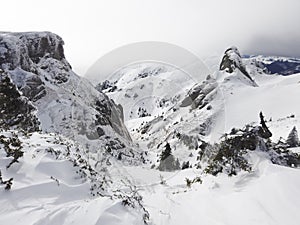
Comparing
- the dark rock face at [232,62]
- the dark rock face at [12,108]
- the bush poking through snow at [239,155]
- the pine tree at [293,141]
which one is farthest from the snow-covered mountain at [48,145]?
the dark rock face at [232,62]

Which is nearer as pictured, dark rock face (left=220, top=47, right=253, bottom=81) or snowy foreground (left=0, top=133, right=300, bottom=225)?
snowy foreground (left=0, top=133, right=300, bottom=225)

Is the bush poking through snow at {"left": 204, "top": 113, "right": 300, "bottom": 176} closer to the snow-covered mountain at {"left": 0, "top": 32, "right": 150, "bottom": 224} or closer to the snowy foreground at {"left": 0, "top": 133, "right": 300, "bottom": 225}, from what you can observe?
the snowy foreground at {"left": 0, "top": 133, "right": 300, "bottom": 225}

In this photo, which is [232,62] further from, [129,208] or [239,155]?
[129,208]

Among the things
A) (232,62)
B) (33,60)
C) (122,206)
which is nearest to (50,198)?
(122,206)

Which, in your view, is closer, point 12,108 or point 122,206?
point 122,206

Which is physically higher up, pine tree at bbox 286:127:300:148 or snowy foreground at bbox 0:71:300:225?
snowy foreground at bbox 0:71:300:225

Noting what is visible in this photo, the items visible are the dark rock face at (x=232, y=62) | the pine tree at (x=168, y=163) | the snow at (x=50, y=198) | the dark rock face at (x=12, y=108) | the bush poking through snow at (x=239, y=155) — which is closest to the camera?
the snow at (x=50, y=198)

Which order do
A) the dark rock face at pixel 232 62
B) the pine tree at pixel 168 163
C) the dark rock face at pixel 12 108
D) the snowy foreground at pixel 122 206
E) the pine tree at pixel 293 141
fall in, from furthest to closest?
the dark rock face at pixel 232 62 → the pine tree at pixel 168 163 → the pine tree at pixel 293 141 → the dark rock face at pixel 12 108 → the snowy foreground at pixel 122 206

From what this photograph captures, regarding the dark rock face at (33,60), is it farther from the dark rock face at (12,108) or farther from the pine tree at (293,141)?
the pine tree at (293,141)

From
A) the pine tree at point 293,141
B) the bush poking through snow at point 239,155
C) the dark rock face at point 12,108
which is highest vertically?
the bush poking through snow at point 239,155

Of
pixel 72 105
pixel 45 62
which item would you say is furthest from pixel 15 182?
pixel 45 62

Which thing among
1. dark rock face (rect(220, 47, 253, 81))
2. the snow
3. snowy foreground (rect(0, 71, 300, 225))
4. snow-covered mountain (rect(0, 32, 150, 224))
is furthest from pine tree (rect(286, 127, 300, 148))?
dark rock face (rect(220, 47, 253, 81))

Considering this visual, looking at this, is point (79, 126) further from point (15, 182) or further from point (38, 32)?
point (15, 182)

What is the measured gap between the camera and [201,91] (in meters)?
91.8
